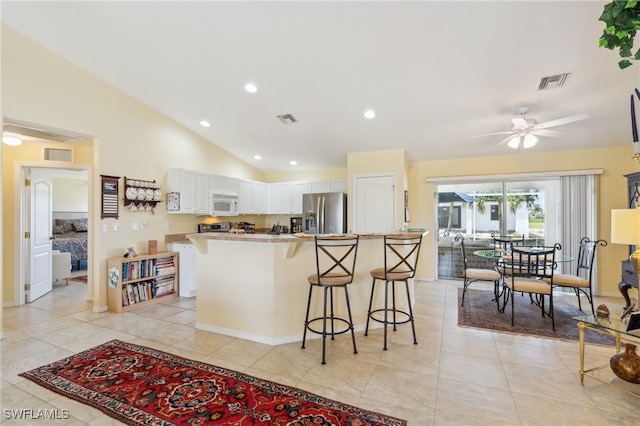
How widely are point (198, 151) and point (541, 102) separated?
18.2ft

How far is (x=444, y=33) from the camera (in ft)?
8.86

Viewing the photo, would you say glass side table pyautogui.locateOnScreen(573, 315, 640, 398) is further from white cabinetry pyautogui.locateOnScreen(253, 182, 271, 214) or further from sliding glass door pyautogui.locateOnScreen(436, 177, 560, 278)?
white cabinetry pyautogui.locateOnScreen(253, 182, 271, 214)

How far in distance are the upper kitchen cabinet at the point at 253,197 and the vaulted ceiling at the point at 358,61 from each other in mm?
1891

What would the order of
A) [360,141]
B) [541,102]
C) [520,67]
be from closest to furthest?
[520,67] < [541,102] < [360,141]

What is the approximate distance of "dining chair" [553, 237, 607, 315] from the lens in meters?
3.80

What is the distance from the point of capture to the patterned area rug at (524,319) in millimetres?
3299

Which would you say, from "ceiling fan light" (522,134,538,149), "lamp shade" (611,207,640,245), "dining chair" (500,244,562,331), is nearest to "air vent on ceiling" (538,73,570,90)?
"ceiling fan light" (522,134,538,149)

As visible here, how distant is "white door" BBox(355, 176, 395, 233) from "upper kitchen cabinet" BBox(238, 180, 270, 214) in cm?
258

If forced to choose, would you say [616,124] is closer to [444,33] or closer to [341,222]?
[444,33]

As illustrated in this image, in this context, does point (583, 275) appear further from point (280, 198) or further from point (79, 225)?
point (79, 225)

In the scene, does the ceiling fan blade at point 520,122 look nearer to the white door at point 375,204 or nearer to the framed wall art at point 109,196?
the white door at point 375,204

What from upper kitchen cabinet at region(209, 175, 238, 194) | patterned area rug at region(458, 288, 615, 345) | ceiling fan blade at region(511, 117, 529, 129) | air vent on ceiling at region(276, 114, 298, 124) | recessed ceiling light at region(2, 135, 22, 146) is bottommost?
patterned area rug at region(458, 288, 615, 345)

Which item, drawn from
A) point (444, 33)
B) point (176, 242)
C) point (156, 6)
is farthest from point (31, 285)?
point (444, 33)

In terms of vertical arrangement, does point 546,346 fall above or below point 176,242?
below
